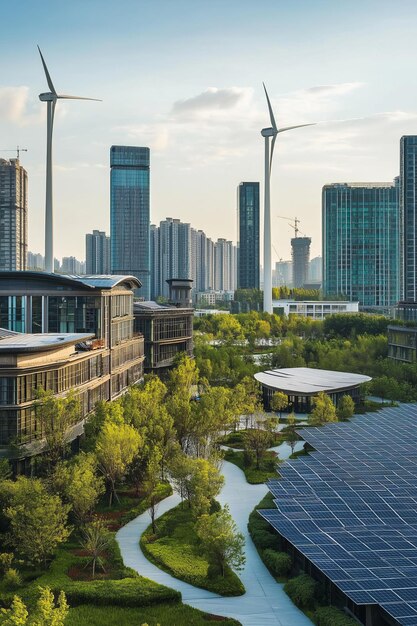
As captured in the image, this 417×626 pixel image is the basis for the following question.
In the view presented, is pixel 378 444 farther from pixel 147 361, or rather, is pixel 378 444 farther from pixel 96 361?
Answer: pixel 147 361

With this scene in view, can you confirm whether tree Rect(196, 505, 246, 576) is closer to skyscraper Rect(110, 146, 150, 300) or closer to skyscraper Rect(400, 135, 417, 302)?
skyscraper Rect(400, 135, 417, 302)

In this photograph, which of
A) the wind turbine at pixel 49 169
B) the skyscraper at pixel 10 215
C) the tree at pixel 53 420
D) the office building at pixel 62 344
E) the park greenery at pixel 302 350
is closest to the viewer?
the tree at pixel 53 420

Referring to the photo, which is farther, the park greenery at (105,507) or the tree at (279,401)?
the tree at (279,401)

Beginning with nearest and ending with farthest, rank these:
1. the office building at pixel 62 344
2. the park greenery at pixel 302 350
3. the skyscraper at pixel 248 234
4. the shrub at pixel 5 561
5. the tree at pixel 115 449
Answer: the shrub at pixel 5 561 → the tree at pixel 115 449 → the office building at pixel 62 344 → the park greenery at pixel 302 350 → the skyscraper at pixel 248 234

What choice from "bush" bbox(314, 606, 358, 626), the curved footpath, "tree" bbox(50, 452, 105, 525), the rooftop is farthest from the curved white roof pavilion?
"bush" bbox(314, 606, 358, 626)

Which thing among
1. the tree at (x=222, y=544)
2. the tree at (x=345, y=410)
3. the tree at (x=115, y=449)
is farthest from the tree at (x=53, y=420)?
the tree at (x=345, y=410)

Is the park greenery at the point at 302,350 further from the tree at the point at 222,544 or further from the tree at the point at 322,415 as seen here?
the tree at the point at 222,544
